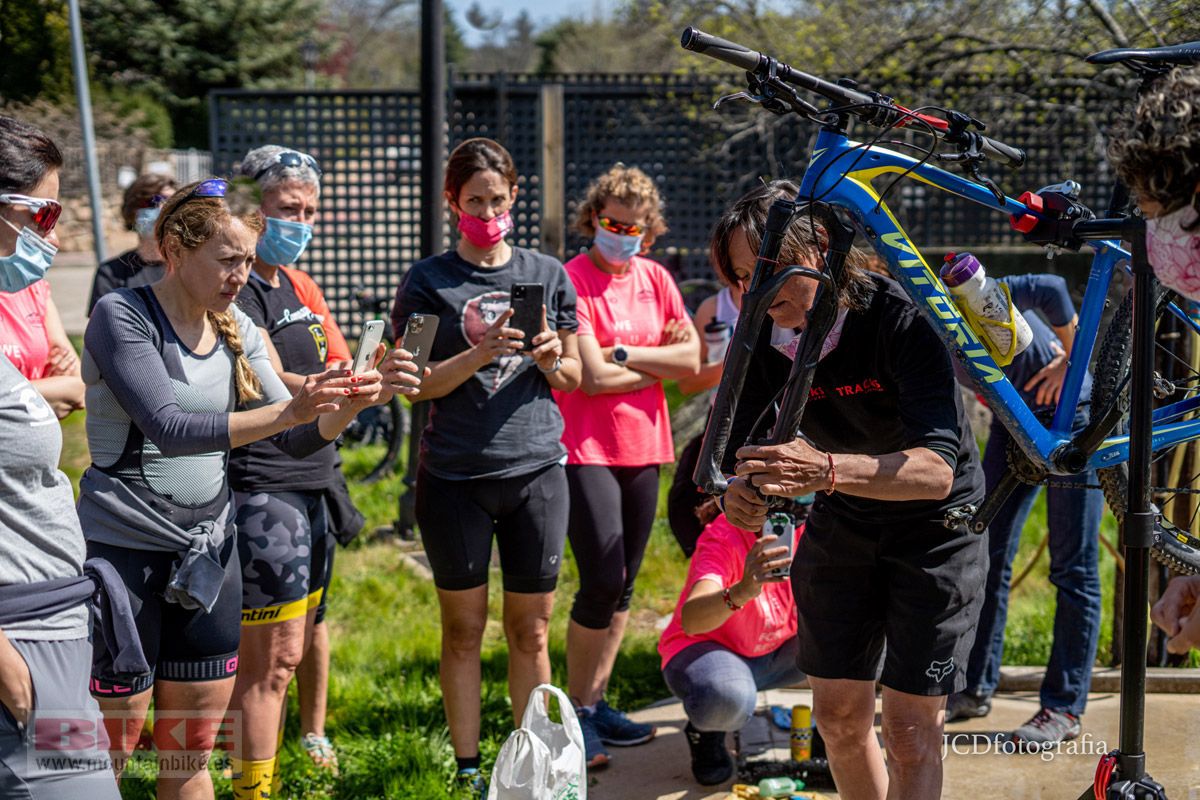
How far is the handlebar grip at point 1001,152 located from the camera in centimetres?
262

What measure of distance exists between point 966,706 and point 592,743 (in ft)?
4.45

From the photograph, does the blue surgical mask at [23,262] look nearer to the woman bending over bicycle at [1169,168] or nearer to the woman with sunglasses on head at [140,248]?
the woman with sunglasses on head at [140,248]

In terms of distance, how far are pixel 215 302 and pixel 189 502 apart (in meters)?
0.51

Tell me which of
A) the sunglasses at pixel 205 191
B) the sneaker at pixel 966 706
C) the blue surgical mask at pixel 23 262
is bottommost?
the sneaker at pixel 966 706

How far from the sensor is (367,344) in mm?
3004

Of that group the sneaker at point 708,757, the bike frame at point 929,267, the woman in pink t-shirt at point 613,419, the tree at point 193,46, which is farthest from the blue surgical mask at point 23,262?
the tree at point 193,46

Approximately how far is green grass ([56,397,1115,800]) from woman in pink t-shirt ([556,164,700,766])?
361 mm

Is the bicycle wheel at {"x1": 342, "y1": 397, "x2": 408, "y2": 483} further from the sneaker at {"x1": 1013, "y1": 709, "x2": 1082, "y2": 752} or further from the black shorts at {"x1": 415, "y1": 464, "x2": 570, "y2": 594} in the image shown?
the sneaker at {"x1": 1013, "y1": 709, "x2": 1082, "y2": 752}

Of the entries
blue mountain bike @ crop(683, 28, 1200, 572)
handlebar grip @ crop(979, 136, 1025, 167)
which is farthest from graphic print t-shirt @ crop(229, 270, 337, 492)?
handlebar grip @ crop(979, 136, 1025, 167)

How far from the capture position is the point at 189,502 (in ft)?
9.59

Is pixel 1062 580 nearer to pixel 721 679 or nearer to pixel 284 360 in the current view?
pixel 721 679

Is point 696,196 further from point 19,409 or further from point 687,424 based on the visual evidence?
point 19,409

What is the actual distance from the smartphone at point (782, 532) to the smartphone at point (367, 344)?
118cm

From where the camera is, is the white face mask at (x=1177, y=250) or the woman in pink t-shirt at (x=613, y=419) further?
the woman in pink t-shirt at (x=613, y=419)
